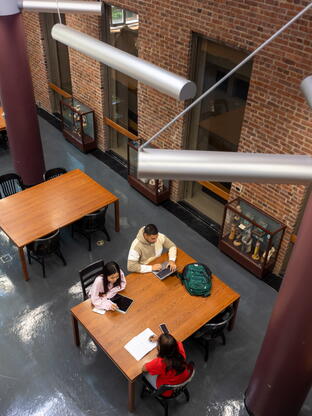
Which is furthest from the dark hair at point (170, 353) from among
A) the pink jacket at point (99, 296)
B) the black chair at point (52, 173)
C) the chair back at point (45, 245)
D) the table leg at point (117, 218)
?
the black chair at point (52, 173)

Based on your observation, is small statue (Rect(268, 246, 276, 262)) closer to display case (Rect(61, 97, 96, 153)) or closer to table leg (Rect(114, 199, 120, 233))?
table leg (Rect(114, 199, 120, 233))

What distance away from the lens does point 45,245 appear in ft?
22.1

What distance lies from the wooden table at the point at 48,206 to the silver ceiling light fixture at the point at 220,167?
3.98m

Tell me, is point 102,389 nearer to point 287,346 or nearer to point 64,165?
point 287,346

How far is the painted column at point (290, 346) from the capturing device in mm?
3748

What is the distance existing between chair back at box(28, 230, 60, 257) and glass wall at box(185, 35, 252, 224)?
288 cm

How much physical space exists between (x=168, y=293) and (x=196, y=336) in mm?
650

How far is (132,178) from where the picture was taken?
8.97 meters

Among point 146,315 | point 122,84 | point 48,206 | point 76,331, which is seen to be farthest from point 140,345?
point 122,84

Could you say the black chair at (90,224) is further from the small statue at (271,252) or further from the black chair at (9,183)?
the small statue at (271,252)

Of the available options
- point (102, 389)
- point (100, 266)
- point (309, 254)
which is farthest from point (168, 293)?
point (309, 254)

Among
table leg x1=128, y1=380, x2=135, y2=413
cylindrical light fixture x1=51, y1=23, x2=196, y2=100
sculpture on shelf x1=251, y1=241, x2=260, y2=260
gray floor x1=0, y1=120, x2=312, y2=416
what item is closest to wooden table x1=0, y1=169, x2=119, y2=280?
gray floor x1=0, y1=120, x2=312, y2=416

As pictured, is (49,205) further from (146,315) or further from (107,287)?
(146,315)

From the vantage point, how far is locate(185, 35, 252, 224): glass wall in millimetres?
6645
